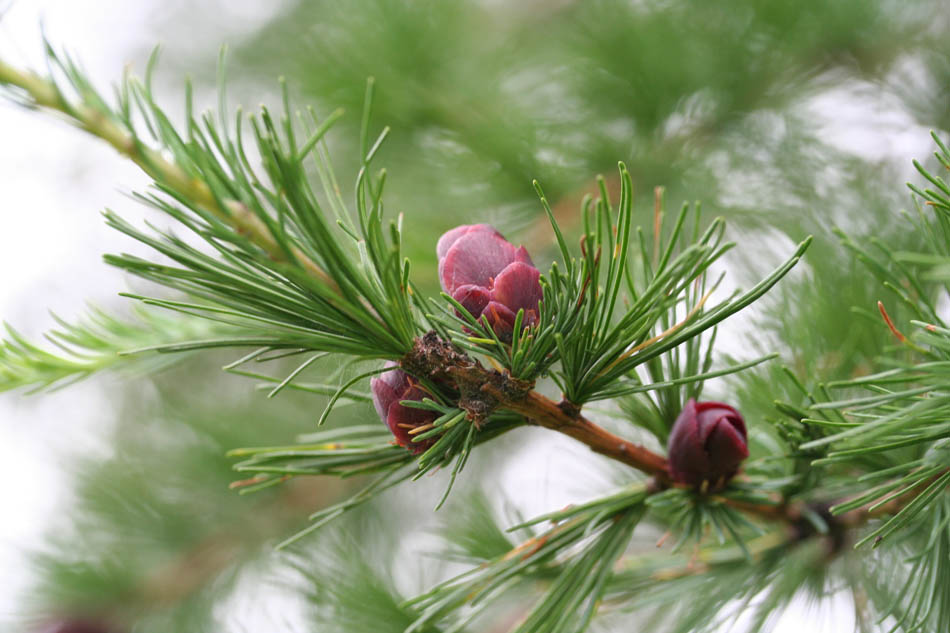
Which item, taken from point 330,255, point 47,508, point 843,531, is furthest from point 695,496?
point 47,508

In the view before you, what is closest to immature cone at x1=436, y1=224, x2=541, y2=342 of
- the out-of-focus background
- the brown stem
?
the brown stem

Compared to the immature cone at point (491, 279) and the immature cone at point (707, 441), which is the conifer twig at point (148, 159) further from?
the immature cone at point (707, 441)

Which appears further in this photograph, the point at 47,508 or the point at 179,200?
the point at 47,508

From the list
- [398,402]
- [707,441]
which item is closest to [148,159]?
[398,402]

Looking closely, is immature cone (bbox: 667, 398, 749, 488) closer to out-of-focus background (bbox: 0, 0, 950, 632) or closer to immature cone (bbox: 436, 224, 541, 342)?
immature cone (bbox: 436, 224, 541, 342)

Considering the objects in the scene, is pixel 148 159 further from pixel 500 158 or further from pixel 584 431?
pixel 500 158

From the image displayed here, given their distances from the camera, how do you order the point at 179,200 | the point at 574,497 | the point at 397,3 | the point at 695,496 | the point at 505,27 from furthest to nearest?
1. the point at 505,27
2. the point at 397,3
3. the point at 574,497
4. the point at 695,496
5. the point at 179,200

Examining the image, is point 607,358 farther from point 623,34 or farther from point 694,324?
point 623,34

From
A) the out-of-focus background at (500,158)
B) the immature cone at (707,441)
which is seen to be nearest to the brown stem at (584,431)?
the immature cone at (707,441)
